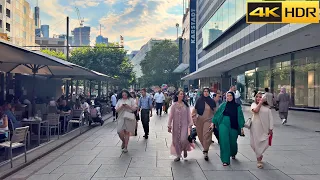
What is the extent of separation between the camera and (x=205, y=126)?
25.8 ft

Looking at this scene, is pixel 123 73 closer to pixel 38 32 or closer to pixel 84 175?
pixel 84 175

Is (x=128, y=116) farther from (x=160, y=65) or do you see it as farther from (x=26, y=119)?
(x=160, y=65)

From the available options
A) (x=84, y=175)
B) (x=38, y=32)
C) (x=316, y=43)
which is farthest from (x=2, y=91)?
(x=38, y=32)

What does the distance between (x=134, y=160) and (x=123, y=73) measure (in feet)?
122

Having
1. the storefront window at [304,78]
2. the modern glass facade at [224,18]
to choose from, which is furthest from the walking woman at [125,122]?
the modern glass facade at [224,18]

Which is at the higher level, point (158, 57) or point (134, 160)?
point (158, 57)

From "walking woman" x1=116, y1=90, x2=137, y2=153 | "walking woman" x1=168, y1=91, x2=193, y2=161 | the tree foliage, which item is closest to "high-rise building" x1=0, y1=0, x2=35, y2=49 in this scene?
the tree foliage

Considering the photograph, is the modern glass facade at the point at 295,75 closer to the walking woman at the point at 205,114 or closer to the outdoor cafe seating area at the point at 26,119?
the outdoor cafe seating area at the point at 26,119

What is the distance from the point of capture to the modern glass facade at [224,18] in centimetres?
3048

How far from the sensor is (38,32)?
454ft

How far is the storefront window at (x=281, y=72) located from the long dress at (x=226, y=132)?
1751 cm

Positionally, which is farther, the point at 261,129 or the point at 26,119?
the point at 26,119

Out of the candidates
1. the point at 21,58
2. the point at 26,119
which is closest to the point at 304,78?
the point at 26,119

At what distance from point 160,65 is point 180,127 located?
6751cm
